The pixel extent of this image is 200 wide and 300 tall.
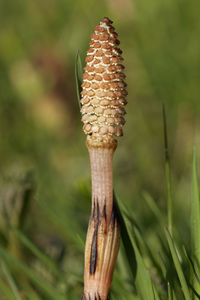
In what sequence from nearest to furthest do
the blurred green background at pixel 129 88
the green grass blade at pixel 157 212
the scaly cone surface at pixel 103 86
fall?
1. the scaly cone surface at pixel 103 86
2. the green grass blade at pixel 157 212
3. the blurred green background at pixel 129 88

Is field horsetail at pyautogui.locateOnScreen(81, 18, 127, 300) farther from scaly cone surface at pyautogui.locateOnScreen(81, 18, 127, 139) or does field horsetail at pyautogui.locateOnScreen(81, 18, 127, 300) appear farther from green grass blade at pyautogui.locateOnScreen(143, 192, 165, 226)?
green grass blade at pyautogui.locateOnScreen(143, 192, 165, 226)

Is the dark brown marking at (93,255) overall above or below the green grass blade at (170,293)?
above

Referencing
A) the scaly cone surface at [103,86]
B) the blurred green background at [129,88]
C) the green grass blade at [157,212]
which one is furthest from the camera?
the blurred green background at [129,88]

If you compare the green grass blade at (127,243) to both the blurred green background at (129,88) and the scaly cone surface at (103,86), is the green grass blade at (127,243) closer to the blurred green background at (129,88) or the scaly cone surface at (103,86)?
the scaly cone surface at (103,86)

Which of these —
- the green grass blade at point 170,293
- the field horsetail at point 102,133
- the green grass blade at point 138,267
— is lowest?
the green grass blade at point 170,293

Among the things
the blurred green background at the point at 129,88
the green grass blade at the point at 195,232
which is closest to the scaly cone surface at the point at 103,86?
the green grass blade at the point at 195,232

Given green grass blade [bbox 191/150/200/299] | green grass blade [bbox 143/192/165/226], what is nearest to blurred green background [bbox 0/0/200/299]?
green grass blade [bbox 143/192/165/226]

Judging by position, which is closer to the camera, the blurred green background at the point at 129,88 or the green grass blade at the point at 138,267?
the green grass blade at the point at 138,267

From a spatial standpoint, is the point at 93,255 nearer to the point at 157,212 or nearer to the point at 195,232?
the point at 195,232

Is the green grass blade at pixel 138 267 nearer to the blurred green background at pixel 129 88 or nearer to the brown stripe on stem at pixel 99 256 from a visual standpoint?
the brown stripe on stem at pixel 99 256
